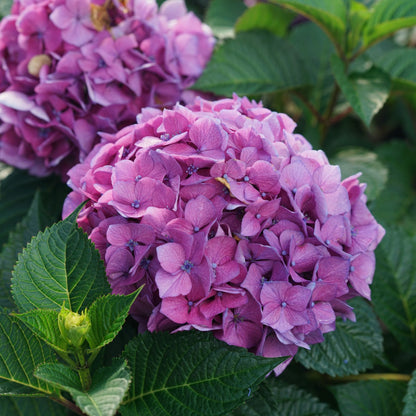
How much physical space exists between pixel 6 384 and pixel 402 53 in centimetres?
122

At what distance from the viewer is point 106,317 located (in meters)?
0.73

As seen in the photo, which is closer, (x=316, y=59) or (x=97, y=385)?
(x=97, y=385)

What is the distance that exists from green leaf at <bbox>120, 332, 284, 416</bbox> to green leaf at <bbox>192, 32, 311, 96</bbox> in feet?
2.05

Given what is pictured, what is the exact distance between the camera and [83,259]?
2.58 feet

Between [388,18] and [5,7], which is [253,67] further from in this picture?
[5,7]

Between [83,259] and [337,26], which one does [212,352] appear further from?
[337,26]

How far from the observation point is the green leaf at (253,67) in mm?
1223

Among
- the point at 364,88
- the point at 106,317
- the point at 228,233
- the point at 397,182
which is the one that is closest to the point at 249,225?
the point at 228,233

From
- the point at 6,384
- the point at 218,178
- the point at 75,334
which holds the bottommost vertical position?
the point at 6,384

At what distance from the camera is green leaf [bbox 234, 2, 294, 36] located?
55.5 inches

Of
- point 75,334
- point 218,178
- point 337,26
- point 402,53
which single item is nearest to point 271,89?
point 337,26

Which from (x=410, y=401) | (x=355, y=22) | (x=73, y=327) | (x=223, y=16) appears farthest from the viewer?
(x=223, y=16)

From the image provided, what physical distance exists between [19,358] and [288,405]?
20.8 inches

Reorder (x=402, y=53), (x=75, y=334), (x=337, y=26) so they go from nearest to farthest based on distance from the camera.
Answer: (x=75, y=334), (x=337, y=26), (x=402, y=53)
